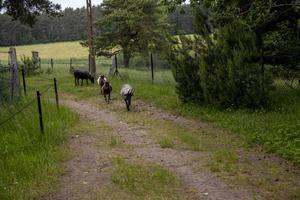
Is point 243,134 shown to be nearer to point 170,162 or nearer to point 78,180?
point 170,162

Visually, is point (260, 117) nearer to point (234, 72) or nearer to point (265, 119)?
point (265, 119)

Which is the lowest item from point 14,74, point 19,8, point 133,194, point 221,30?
point 133,194

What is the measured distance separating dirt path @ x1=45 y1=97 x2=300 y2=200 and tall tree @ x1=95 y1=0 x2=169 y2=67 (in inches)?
896

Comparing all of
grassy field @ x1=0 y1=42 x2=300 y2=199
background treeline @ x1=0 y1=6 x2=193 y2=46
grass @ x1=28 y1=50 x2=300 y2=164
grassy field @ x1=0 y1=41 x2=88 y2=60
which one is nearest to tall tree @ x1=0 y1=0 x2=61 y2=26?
grass @ x1=28 y1=50 x2=300 y2=164

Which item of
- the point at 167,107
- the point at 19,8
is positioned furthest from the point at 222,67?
the point at 19,8

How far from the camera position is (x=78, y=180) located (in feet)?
29.9

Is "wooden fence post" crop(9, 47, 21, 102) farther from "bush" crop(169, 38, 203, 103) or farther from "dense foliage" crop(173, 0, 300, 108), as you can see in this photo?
"dense foliage" crop(173, 0, 300, 108)

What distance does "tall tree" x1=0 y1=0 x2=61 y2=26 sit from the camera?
28781 mm

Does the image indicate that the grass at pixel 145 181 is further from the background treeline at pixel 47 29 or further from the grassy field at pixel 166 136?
the background treeline at pixel 47 29

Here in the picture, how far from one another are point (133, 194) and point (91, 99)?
1280cm

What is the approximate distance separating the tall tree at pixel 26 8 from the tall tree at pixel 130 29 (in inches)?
265

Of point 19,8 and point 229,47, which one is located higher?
point 19,8

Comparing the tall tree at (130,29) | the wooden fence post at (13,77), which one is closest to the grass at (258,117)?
Result: the wooden fence post at (13,77)

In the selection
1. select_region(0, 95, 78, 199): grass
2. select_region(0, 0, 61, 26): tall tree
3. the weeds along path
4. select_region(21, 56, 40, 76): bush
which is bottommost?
the weeds along path
